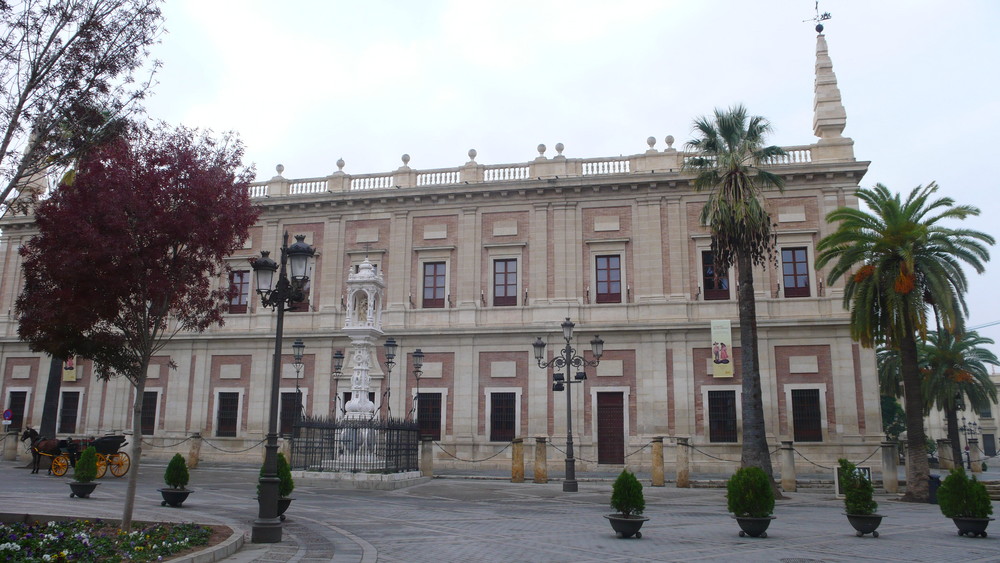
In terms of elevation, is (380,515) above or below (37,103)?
below

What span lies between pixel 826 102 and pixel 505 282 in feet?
46.6

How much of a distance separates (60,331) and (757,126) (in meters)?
17.0

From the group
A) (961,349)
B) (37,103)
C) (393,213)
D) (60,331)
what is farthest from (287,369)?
(961,349)

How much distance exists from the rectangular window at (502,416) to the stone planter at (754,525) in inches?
698

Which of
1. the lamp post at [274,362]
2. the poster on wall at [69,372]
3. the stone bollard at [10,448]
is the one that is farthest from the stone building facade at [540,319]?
the lamp post at [274,362]

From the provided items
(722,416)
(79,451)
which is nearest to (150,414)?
(79,451)

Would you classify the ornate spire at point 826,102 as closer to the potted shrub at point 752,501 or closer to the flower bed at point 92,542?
the potted shrub at point 752,501

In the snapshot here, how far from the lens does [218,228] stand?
Result: 437 inches

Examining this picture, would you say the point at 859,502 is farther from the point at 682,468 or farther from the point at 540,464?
the point at 540,464

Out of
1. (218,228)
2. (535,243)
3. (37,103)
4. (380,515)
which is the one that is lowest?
(380,515)

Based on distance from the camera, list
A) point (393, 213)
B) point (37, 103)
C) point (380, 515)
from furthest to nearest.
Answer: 1. point (393, 213)
2. point (380, 515)
3. point (37, 103)

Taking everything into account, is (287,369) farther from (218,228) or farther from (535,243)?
(218,228)

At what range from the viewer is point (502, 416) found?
29031 millimetres

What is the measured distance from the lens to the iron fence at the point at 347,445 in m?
19.7
